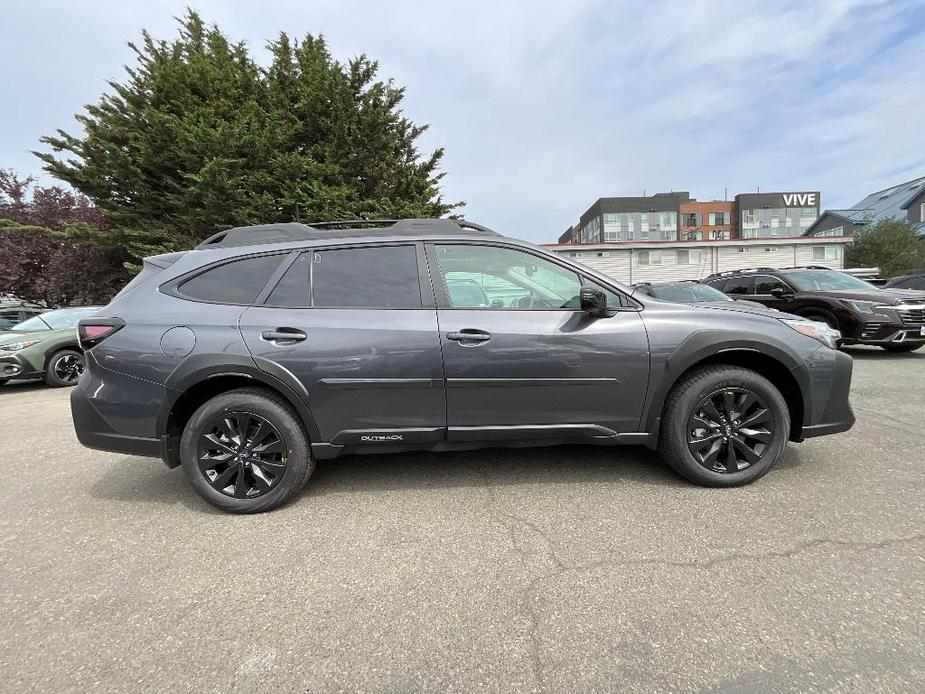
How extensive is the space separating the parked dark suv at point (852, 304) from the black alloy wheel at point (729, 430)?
5.89m

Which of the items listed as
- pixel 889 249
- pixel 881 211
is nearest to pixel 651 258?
pixel 889 249

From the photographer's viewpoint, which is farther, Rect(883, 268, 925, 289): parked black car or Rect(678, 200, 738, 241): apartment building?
Rect(678, 200, 738, 241): apartment building

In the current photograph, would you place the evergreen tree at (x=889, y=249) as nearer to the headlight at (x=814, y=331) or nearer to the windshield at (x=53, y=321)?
the headlight at (x=814, y=331)

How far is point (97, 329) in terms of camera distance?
2670 mm

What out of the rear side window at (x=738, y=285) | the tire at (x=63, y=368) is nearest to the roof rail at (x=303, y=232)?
the tire at (x=63, y=368)

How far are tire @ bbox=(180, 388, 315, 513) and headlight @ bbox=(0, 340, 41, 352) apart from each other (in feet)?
24.2

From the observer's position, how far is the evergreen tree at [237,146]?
42.9ft

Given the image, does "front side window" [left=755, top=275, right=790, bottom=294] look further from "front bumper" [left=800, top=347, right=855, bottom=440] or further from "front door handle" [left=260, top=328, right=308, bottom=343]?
"front door handle" [left=260, top=328, right=308, bottom=343]

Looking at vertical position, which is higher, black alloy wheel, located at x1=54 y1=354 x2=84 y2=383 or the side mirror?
the side mirror

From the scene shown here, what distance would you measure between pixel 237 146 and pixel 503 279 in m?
13.3

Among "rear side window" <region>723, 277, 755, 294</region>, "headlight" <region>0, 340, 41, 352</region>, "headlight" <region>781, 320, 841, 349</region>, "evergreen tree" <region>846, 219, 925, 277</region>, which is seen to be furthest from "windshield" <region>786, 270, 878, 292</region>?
"evergreen tree" <region>846, 219, 925, 277</region>

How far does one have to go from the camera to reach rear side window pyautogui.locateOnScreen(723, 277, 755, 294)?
8.95 metres

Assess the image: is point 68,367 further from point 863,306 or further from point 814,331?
point 863,306

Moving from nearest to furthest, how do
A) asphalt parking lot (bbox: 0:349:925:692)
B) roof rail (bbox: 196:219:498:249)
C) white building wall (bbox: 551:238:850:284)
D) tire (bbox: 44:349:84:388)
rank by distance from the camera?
asphalt parking lot (bbox: 0:349:925:692)
roof rail (bbox: 196:219:498:249)
tire (bbox: 44:349:84:388)
white building wall (bbox: 551:238:850:284)
